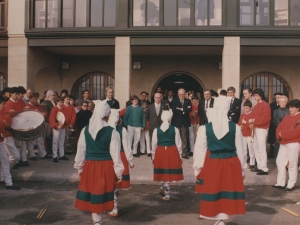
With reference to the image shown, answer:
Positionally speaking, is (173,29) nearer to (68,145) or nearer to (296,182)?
(68,145)

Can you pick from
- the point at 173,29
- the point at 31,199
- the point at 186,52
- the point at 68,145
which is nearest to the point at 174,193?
the point at 31,199

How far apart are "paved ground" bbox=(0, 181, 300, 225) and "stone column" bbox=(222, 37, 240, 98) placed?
5.20 m

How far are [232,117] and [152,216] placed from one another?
4975mm

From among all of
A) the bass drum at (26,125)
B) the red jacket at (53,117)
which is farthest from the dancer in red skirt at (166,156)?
the red jacket at (53,117)

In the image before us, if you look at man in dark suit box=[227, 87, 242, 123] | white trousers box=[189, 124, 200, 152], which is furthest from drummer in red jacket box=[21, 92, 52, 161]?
man in dark suit box=[227, 87, 242, 123]

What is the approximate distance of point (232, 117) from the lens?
10.3 meters

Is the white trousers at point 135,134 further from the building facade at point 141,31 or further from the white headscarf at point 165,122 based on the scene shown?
the white headscarf at point 165,122

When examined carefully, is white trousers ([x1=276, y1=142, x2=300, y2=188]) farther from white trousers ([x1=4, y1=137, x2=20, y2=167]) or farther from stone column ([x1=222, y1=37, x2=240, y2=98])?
white trousers ([x1=4, y1=137, x2=20, y2=167])

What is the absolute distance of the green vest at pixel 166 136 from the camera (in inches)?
287

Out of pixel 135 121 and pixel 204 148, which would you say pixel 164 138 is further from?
pixel 135 121

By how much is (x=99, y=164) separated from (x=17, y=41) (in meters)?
10.2

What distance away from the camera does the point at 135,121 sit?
11.4 meters

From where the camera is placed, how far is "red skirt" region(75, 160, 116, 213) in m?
4.88

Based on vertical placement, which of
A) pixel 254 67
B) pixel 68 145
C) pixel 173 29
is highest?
pixel 173 29
